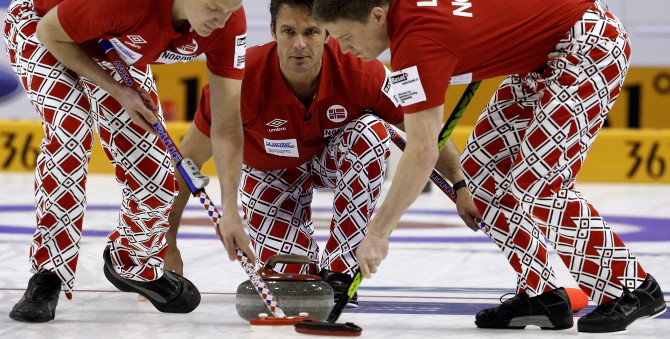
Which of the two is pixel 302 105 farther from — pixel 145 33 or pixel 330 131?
pixel 145 33

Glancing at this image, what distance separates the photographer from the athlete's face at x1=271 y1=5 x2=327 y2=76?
395 cm

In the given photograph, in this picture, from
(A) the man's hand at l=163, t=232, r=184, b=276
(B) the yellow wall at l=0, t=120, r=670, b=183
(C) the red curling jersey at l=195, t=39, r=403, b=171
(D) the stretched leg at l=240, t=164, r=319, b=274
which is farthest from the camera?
(B) the yellow wall at l=0, t=120, r=670, b=183

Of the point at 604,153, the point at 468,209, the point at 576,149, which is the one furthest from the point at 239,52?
the point at 604,153

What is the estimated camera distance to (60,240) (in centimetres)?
371

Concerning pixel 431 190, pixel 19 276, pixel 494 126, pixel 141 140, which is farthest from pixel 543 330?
pixel 431 190

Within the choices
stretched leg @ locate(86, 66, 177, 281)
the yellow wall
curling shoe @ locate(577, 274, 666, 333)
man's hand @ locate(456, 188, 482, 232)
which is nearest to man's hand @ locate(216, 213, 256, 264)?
stretched leg @ locate(86, 66, 177, 281)

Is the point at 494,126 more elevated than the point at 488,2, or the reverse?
the point at 488,2

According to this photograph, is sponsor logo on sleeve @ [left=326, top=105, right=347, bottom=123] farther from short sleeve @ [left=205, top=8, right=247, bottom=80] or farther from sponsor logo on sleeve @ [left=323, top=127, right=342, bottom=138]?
short sleeve @ [left=205, top=8, right=247, bottom=80]

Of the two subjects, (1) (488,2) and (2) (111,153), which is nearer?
(1) (488,2)

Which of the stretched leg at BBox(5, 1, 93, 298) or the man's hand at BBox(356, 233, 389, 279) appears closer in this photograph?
the man's hand at BBox(356, 233, 389, 279)

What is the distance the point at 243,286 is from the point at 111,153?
26.1 inches

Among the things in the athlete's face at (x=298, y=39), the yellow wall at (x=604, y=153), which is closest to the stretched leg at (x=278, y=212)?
the athlete's face at (x=298, y=39)

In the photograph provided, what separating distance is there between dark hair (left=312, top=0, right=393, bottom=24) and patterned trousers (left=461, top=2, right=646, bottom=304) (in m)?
0.64

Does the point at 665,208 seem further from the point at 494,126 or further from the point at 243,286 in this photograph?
the point at 243,286
